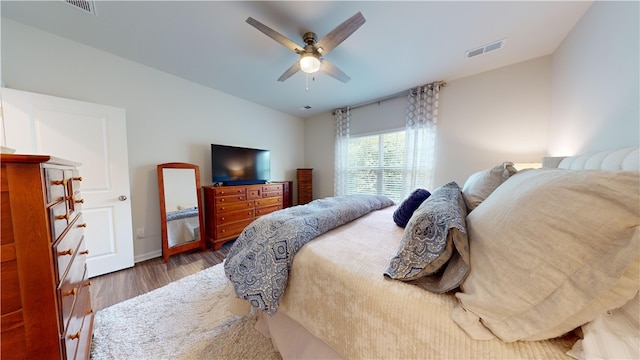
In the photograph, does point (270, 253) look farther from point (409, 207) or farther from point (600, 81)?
point (600, 81)

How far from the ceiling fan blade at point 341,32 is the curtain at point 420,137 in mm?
1894

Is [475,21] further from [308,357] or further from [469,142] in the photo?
[308,357]

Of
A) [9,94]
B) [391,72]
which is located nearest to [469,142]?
Answer: [391,72]

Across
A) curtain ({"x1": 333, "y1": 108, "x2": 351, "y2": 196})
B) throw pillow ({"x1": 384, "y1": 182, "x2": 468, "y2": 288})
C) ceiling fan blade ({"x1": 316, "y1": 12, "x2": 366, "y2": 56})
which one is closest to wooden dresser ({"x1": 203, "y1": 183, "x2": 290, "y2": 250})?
curtain ({"x1": 333, "y1": 108, "x2": 351, "y2": 196})

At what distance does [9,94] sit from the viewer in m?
1.60

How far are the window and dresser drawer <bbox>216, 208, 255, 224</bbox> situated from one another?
1.94 m

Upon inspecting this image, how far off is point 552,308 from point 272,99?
3677 mm

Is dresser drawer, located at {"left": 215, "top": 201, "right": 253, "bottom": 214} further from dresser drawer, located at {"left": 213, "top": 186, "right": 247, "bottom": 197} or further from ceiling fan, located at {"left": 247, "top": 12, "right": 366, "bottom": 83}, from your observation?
ceiling fan, located at {"left": 247, "top": 12, "right": 366, "bottom": 83}

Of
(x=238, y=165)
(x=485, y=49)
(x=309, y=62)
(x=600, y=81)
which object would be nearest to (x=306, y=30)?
(x=309, y=62)

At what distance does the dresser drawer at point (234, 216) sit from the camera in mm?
2736

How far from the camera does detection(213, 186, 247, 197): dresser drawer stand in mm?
2690

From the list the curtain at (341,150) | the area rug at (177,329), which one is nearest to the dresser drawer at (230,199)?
the area rug at (177,329)

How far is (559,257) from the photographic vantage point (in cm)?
50

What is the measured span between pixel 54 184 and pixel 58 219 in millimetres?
141
